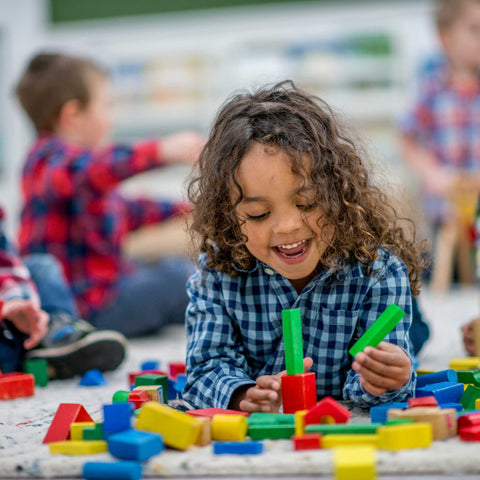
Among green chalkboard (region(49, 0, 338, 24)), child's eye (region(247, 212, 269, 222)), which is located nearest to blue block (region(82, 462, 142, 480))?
child's eye (region(247, 212, 269, 222))

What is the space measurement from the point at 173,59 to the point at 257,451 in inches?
128

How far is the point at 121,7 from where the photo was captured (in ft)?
12.8

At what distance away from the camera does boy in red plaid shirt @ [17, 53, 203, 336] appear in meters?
1.71

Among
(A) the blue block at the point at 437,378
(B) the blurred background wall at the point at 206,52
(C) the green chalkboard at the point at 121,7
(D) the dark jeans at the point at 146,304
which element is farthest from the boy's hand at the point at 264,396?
(C) the green chalkboard at the point at 121,7

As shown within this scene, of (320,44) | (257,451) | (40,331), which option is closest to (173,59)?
(320,44)

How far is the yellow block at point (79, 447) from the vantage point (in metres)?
0.79

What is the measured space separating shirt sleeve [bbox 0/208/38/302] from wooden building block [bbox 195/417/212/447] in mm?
647

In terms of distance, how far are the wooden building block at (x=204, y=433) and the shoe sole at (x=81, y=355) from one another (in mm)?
562

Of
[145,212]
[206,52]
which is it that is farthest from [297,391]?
[206,52]

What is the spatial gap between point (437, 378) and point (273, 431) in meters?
0.34

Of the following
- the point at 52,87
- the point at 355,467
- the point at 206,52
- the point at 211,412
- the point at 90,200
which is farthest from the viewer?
the point at 206,52

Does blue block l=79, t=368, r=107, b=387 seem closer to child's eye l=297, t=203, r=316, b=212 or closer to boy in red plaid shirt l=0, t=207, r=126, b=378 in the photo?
boy in red plaid shirt l=0, t=207, r=126, b=378

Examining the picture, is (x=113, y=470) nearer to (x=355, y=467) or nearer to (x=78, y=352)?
(x=355, y=467)

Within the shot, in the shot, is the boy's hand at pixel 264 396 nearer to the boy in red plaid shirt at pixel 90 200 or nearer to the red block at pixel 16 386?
the red block at pixel 16 386
